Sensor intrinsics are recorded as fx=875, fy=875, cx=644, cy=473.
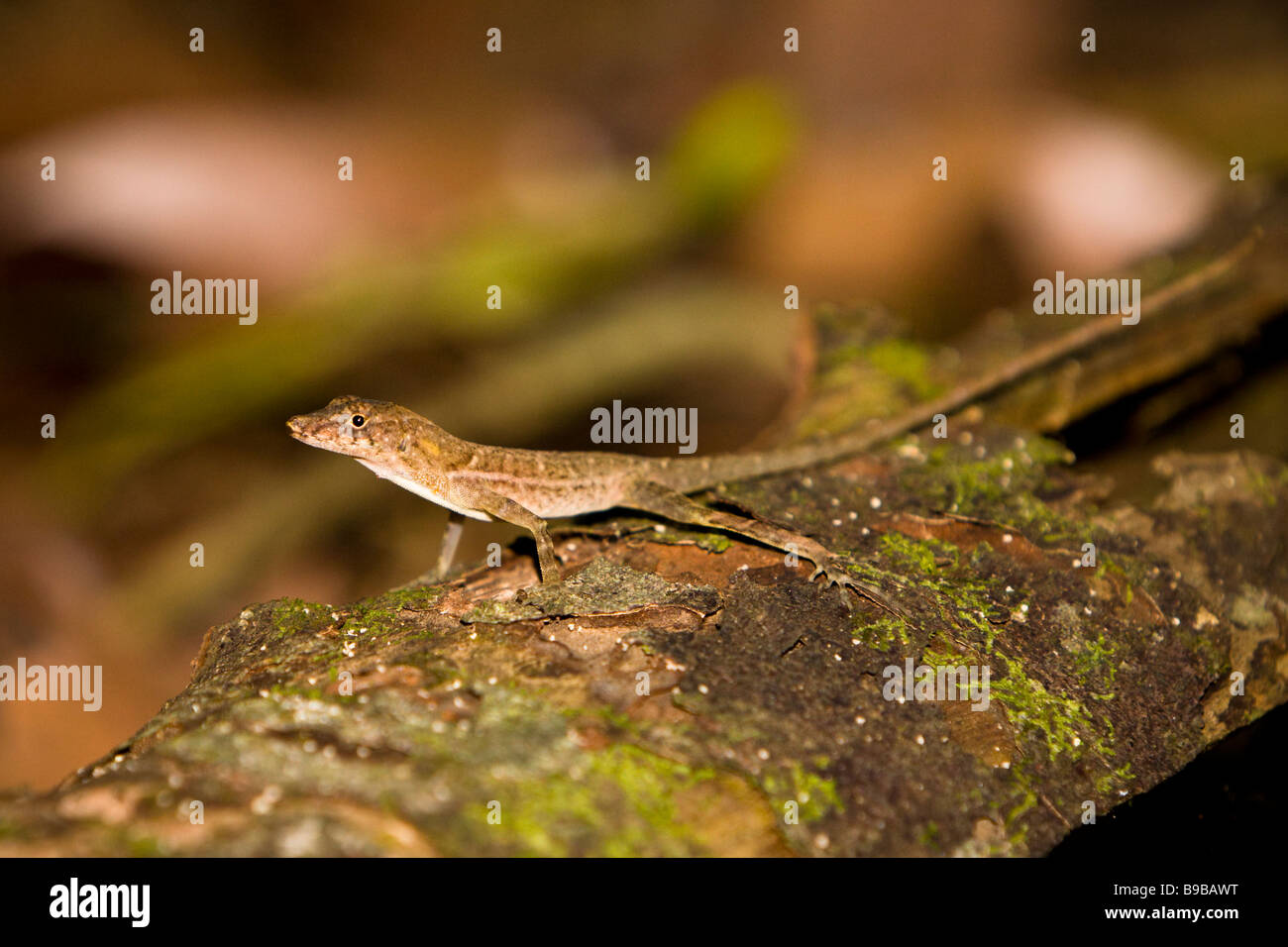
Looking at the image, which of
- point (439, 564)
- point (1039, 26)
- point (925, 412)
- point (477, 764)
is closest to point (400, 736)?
point (477, 764)

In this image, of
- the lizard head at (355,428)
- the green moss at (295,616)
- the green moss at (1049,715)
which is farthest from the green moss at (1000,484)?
the green moss at (295,616)

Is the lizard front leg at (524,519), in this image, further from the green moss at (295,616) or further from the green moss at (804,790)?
the green moss at (804,790)

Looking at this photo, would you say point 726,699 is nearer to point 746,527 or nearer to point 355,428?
point 746,527

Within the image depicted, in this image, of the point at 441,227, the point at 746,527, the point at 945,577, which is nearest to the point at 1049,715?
the point at 945,577

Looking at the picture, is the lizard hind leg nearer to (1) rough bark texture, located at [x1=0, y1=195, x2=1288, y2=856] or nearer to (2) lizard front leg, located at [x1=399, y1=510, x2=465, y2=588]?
(1) rough bark texture, located at [x1=0, y1=195, x2=1288, y2=856]

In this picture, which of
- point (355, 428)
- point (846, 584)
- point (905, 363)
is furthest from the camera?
point (905, 363)

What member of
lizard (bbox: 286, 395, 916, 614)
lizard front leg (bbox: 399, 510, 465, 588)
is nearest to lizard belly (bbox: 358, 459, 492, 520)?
lizard (bbox: 286, 395, 916, 614)
